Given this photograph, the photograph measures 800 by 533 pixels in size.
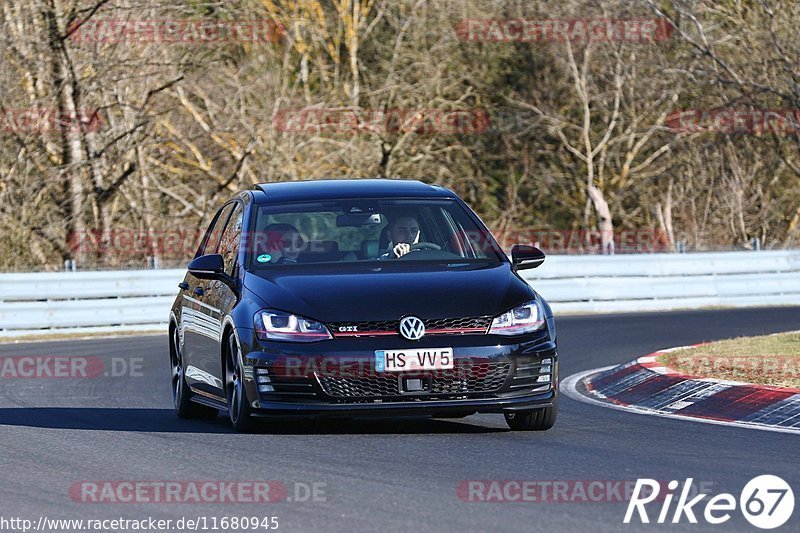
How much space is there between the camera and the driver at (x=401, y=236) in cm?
1007

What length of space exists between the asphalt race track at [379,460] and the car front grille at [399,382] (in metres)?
0.29

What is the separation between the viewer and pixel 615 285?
84.4 ft

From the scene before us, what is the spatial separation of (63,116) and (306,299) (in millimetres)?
19980

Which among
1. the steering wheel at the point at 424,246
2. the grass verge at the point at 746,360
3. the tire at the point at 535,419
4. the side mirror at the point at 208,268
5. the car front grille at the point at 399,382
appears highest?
the steering wheel at the point at 424,246

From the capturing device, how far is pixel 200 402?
426 inches

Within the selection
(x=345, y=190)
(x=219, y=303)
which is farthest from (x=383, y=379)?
(x=345, y=190)

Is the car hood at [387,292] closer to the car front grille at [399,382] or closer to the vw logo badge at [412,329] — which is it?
the vw logo badge at [412,329]

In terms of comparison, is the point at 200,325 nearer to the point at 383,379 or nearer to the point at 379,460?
the point at 383,379

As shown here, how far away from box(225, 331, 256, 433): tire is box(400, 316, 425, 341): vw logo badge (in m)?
1.08

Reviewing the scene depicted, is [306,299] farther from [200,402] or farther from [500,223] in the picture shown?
[500,223]

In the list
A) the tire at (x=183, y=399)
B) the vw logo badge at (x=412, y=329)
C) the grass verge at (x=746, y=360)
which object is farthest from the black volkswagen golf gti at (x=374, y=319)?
the grass verge at (x=746, y=360)

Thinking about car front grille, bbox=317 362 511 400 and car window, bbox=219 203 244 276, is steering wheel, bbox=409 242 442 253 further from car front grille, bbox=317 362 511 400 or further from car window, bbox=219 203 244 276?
car front grille, bbox=317 362 511 400

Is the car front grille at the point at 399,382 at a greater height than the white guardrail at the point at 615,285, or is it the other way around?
the car front grille at the point at 399,382

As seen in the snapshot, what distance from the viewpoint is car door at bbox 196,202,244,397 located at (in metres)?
9.98
